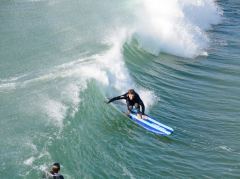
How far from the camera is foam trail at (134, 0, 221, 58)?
35875mm

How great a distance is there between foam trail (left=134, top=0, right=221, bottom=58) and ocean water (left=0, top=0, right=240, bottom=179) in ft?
0.35

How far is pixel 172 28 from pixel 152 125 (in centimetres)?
1828

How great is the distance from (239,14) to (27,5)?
21681 mm

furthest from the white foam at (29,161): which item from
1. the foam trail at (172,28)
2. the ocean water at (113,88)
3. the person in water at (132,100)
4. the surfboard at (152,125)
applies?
the foam trail at (172,28)

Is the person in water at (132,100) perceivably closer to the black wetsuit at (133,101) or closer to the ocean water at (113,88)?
the black wetsuit at (133,101)

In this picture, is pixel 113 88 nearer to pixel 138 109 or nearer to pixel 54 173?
pixel 138 109

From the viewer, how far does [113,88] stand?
24469mm

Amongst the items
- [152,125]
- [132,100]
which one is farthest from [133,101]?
[152,125]

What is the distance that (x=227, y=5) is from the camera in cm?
5512

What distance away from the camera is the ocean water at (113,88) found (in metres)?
18.0

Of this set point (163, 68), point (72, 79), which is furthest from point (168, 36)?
point (72, 79)

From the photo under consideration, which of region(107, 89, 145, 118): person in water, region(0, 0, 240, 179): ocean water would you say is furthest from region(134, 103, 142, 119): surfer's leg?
region(0, 0, 240, 179): ocean water

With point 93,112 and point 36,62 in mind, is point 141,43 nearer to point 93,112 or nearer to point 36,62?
point 36,62

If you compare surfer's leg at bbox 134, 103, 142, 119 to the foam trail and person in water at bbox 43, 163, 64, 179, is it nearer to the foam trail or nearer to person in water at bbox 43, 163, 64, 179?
person in water at bbox 43, 163, 64, 179
